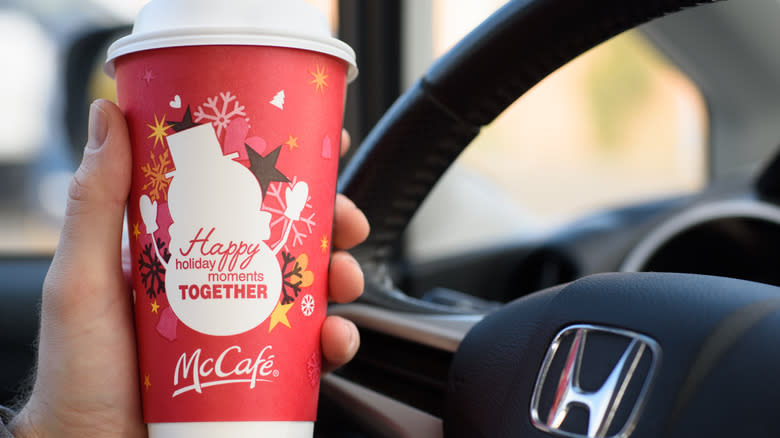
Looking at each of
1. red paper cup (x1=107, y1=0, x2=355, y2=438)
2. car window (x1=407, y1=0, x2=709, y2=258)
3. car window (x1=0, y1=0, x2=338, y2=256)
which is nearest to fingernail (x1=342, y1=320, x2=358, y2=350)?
red paper cup (x1=107, y1=0, x2=355, y2=438)

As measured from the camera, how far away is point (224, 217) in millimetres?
542

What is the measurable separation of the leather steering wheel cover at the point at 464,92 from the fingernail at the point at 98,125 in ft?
0.90

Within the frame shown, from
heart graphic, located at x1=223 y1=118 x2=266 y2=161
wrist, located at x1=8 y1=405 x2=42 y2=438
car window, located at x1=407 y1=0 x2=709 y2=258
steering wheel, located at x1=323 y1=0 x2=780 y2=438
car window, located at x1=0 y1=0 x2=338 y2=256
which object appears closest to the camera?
steering wheel, located at x1=323 y1=0 x2=780 y2=438

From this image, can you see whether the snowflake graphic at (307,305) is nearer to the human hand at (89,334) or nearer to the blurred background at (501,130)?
the human hand at (89,334)

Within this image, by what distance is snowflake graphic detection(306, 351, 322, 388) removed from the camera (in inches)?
23.4

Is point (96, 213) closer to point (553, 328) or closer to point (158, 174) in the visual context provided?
point (158, 174)

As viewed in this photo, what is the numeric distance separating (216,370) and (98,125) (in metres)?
0.22

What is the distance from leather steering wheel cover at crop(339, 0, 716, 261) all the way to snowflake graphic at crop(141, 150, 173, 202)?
0.82 feet

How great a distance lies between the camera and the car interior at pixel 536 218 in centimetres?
45

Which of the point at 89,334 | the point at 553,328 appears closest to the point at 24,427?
the point at 89,334

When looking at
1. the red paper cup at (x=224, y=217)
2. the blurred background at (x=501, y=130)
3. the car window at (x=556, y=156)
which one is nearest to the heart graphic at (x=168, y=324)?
the red paper cup at (x=224, y=217)

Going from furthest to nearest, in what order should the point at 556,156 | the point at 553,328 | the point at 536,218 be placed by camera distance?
the point at 556,156 → the point at 536,218 → the point at 553,328

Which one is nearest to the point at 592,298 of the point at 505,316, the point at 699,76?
the point at 505,316

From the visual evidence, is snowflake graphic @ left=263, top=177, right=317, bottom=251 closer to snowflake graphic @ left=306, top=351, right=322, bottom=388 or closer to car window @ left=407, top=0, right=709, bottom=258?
snowflake graphic @ left=306, top=351, right=322, bottom=388
